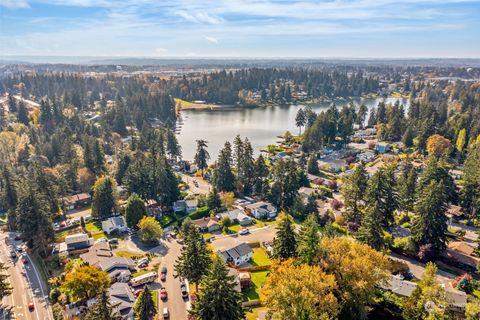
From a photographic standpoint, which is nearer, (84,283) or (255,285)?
(84,283)

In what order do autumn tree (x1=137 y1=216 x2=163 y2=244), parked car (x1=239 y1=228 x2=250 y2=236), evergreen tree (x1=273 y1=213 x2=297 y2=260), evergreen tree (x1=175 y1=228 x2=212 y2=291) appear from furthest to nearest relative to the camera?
parked car (x1=239 y1=228 x2=250 y2=236) < autumn tree (x1=137 y1=216 x2=163 y2=244) < evergreen tree (x1=273 y1=213 x2=297 y2=260) < evergreen tree (x1=175 y1=228 x2=212 y2=291)

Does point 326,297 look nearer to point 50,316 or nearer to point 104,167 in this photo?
point 50,316

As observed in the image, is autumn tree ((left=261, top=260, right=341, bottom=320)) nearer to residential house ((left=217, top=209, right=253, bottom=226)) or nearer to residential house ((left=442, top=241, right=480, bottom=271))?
residential house ((left=442, top=241, right=480, bottom=271))

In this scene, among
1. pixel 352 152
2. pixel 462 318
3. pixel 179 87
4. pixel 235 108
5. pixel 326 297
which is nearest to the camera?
pixel 326 297

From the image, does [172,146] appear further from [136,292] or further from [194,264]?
[194,264]

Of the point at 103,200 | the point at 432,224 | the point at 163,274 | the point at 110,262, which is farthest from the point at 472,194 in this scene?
the point at 103,200

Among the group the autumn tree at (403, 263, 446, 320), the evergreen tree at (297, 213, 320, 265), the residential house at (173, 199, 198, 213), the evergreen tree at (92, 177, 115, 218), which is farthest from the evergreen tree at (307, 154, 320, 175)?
the autumn tree at (403, 263, 446, 320)

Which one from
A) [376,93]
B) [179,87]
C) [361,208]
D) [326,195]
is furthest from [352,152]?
[376,93]
